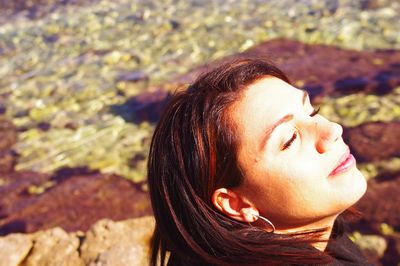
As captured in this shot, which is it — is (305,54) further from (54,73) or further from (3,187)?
(3,187)

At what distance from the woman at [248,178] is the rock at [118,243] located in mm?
1606

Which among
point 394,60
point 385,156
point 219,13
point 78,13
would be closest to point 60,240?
point 385,156

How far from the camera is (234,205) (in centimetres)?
214

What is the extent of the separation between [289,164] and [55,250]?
262 centimetres

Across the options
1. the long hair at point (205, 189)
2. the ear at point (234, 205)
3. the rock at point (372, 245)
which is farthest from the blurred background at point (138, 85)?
the ear at point (234, 205)

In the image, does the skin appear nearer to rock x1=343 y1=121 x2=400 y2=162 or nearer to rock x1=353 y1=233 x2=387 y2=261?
rock x1=353 y1=233 x2=387 y2=261

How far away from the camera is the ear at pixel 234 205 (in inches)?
83.0

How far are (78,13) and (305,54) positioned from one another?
615cm

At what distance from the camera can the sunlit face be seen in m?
2.08

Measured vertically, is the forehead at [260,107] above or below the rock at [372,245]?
above

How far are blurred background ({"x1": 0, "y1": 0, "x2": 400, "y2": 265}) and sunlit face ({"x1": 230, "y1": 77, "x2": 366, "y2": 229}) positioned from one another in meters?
1.15

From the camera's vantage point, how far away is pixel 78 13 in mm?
11633

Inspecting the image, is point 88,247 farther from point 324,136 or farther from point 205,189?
point 324,136

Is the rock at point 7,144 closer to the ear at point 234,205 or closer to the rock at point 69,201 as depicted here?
the rock at point 69,201
